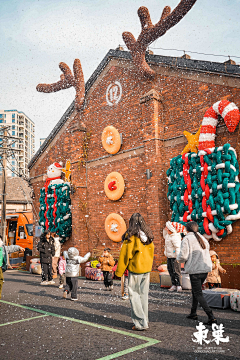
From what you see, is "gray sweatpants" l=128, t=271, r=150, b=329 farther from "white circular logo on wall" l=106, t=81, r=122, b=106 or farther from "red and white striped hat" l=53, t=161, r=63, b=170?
"red and white striped hat" l=53, t=161, r=63, b=170

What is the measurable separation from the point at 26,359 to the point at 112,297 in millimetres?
4186

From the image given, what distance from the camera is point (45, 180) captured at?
51.3 feet

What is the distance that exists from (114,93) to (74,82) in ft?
6.87

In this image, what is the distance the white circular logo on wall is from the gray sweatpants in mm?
8514

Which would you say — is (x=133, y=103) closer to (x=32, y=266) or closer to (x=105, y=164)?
(x=105, y=164)

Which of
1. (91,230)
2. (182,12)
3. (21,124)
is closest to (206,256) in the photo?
(182,12)

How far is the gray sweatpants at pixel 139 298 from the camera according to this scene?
4.82m

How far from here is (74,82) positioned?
44.0 ft

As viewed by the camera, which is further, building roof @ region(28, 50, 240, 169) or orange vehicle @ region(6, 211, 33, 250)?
orange vehicle @ region(6, 211, 33, 250)

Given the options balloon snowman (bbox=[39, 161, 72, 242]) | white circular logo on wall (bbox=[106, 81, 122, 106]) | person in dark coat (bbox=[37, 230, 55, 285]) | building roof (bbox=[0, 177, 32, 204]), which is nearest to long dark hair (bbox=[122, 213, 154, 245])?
person in dark coat (bbox=[37, 230, 55, 285])

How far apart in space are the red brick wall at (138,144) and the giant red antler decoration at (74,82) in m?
0.41

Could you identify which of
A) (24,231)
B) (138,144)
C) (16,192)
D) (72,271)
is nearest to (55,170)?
(138,144)

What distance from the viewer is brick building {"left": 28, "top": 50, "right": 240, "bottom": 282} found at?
9.31 m

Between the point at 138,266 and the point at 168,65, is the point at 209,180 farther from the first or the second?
the point at 138,266
